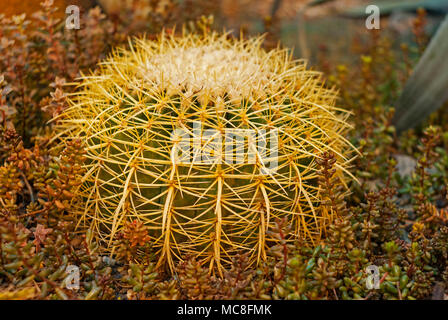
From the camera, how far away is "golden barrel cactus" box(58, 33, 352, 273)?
177 cm

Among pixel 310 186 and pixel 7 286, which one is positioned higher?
pixel 310 186

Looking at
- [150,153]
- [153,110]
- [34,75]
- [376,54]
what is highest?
[376,54]

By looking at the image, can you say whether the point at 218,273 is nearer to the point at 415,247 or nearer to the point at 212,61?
the point at 415,247

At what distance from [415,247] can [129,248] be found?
109 cm

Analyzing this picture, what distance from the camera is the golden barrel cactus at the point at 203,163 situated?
69.7 inches

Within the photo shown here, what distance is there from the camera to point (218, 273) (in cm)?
194

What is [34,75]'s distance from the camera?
2732 millimetres

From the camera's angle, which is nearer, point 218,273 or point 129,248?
point 129,248

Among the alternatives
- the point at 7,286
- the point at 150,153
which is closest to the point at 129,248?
the point at 150,153

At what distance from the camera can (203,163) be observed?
174 centimetres
